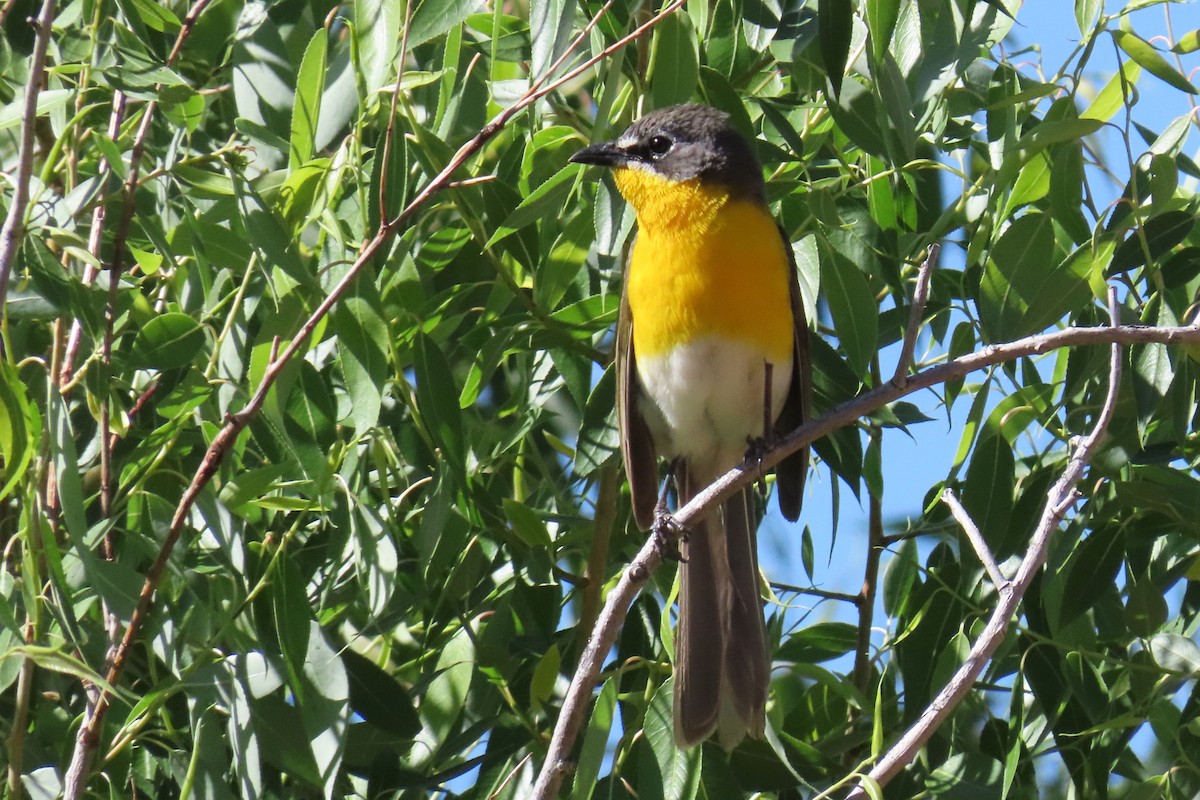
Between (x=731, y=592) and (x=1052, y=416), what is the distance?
1012 millimetres

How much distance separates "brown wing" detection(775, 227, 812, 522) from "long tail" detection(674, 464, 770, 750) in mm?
143

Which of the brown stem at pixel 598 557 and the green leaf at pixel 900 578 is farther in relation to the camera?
the green leaf at pixel 900 578

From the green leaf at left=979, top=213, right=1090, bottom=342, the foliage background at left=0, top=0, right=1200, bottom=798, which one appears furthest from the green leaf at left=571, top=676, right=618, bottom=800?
the green leaf at left=979, top=213, right=1090, bottom=342

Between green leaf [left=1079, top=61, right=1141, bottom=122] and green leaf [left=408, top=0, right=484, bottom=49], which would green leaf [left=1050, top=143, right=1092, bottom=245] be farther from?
green leaf [left=408, top=0, right=484, bottom=49]

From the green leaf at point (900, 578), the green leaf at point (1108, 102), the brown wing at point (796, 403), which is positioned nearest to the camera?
the green leaf at point (1108, 102)

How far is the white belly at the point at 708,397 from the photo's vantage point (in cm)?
363

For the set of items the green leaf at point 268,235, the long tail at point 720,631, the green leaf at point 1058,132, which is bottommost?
the long tail at point 720,631

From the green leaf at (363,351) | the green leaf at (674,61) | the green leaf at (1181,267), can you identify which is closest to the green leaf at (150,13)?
the green leaf at (363,351)

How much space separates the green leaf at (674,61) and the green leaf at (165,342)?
0.99m

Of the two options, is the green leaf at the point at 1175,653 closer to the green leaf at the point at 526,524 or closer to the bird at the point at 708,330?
the bird at the point at 708,330

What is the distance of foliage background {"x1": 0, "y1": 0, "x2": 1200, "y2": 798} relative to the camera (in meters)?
2.58

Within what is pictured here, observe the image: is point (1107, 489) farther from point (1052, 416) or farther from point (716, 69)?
point (716, 69)

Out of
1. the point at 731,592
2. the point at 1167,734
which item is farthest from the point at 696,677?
the point at 1167,734

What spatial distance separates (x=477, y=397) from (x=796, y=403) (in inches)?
50.8
